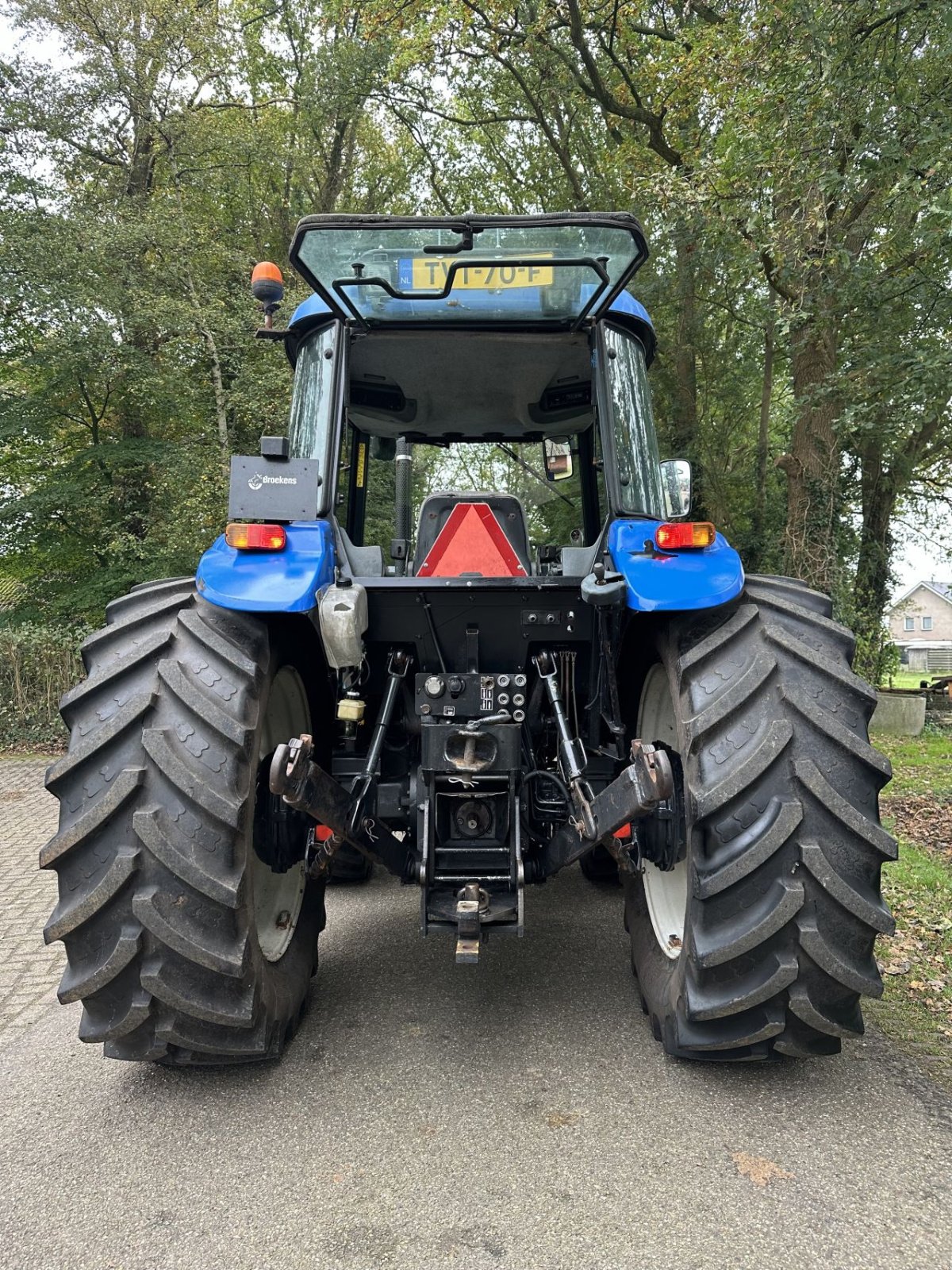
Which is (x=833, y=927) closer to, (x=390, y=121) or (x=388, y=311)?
(x=388, y=311)

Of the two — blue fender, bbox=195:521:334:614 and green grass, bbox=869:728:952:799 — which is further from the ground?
blue fender, bbox=195:521:334:614

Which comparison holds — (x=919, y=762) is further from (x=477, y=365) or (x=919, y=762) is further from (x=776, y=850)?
(x=776, y=850)

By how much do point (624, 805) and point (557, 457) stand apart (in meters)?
2.25

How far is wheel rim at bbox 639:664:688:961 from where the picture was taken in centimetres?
285

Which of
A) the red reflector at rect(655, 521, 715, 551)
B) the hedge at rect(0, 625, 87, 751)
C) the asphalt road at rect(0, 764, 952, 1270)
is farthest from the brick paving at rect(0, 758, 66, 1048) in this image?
the red reflector at rect(655, 521, 715, 551)

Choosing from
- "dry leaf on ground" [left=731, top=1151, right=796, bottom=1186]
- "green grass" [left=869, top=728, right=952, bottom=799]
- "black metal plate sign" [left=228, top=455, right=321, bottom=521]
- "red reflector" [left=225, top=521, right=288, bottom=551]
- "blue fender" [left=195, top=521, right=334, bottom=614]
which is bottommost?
"green grass" [left=869, top=728, right=952, bottom=799]

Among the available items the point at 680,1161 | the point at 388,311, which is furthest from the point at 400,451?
the point at 680,1161

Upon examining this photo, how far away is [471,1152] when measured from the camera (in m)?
2.09

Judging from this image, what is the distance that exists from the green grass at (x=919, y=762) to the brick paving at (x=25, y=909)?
5953 mm

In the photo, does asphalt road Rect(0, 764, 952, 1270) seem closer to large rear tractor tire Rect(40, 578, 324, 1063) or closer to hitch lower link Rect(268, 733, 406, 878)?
large rear tractor tire Rect(40, 578, 324, 1063)

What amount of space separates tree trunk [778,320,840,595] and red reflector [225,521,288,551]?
383 inches

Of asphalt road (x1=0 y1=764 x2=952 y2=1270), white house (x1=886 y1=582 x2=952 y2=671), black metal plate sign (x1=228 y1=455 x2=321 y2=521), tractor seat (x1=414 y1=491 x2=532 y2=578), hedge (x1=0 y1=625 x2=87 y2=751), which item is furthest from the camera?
white house (x1=886 y1=582 x2=952 y2=671)

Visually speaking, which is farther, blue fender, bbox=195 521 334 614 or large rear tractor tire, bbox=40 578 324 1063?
blue fender, bbox=195 521 334 614

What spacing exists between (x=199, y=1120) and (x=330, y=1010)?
27.7 inches
